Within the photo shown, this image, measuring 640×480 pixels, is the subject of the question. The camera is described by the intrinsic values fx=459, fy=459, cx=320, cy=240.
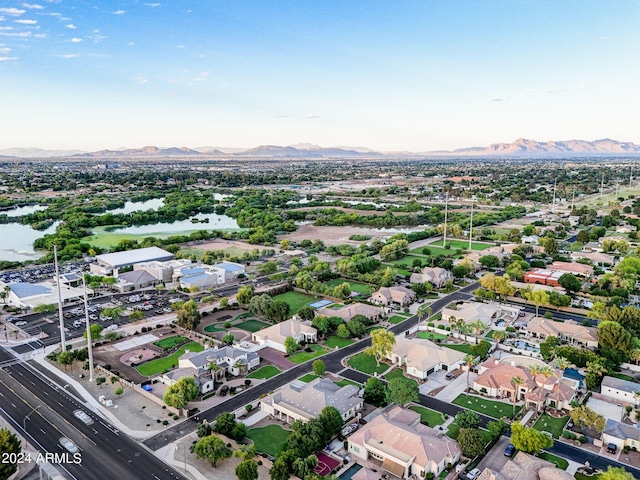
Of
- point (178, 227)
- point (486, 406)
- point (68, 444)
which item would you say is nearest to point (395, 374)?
point (486, 406)

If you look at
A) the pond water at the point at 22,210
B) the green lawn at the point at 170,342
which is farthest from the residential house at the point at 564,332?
the pond water at the point at 22,210

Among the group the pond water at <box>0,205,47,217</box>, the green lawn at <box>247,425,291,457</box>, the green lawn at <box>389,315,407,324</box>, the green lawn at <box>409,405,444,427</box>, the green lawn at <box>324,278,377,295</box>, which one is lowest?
the green lawn at <box>247,425,291,457</box>

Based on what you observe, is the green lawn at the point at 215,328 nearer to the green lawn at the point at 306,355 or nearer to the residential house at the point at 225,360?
the residential house at the point at 225,360

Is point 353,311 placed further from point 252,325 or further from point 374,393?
point 374,393

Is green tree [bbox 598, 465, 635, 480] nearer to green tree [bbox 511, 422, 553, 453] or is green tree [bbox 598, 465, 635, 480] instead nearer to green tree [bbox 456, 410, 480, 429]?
green tree [bbox 511, 422, 553, 453]

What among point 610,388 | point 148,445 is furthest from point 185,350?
point 610,388

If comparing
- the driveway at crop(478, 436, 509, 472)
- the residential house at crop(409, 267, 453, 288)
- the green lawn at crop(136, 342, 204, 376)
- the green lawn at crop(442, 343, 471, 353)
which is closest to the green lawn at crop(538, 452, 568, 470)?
the driveway at crop(478, 436, 509, 472)
